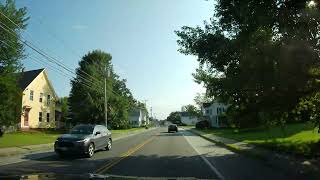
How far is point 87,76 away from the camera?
8062 centimetres

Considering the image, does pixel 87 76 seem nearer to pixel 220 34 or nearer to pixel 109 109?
pixel 109 109

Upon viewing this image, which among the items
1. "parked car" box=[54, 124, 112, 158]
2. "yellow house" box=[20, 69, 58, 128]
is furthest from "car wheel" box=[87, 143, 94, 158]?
"yellow house" box=[20, 69, 58, 128]

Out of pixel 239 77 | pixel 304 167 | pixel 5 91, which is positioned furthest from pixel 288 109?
pixel 5 91

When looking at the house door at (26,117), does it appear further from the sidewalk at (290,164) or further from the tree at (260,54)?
the sidewalk at (290,164)

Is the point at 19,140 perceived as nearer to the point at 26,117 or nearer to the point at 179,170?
the point at 179,170

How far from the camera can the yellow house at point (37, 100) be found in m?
61.1

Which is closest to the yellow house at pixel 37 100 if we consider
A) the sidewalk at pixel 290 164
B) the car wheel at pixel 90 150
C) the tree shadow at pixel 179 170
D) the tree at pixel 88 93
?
the tree at pixel 88 93

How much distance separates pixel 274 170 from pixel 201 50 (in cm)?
1046

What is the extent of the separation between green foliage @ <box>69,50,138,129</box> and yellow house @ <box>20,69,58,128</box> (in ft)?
25.3

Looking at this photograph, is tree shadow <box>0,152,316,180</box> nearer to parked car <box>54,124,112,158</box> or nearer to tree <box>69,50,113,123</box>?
parked car <box>54,124,112,158</box>

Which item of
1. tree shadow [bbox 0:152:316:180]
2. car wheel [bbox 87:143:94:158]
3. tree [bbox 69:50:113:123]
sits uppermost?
tree [bbox 69:50:113:123]

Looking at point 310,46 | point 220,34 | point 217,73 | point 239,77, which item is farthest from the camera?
point 217,73

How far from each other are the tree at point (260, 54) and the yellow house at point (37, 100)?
36176 millimetres

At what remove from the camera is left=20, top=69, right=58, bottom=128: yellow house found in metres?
61.1
